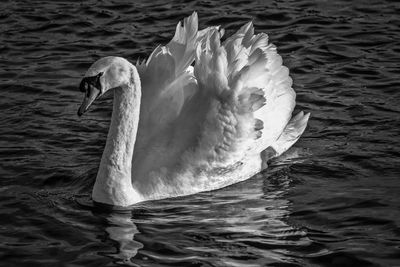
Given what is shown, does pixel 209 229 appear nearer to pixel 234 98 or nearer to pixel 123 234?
pixel 123 234

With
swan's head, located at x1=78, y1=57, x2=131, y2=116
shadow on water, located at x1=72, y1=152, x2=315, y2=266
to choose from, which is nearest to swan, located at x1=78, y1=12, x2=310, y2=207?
swan's head, located at x1=78, y1=57, x2=131, y2=116

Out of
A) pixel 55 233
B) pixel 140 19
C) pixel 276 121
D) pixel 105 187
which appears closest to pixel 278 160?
Result: pixel 276 121

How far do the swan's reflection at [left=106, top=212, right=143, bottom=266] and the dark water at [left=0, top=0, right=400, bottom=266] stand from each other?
0.06 feet

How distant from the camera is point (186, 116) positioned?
10766 mm

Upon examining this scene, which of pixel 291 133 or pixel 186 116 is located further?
pixel 291 133

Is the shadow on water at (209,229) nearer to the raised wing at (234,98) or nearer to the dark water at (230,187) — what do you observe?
the dark water at (230,187)

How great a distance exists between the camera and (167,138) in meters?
10.7

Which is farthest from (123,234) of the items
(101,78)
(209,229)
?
(101,78)

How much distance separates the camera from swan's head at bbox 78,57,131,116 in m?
9.82

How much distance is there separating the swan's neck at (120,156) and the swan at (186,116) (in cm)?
1

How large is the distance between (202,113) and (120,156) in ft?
3.40

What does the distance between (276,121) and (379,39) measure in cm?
357

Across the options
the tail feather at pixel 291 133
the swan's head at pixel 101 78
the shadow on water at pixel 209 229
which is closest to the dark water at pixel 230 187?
the shadow on water at pixel 209 229

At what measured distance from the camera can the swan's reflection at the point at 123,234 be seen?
9.13 metres
